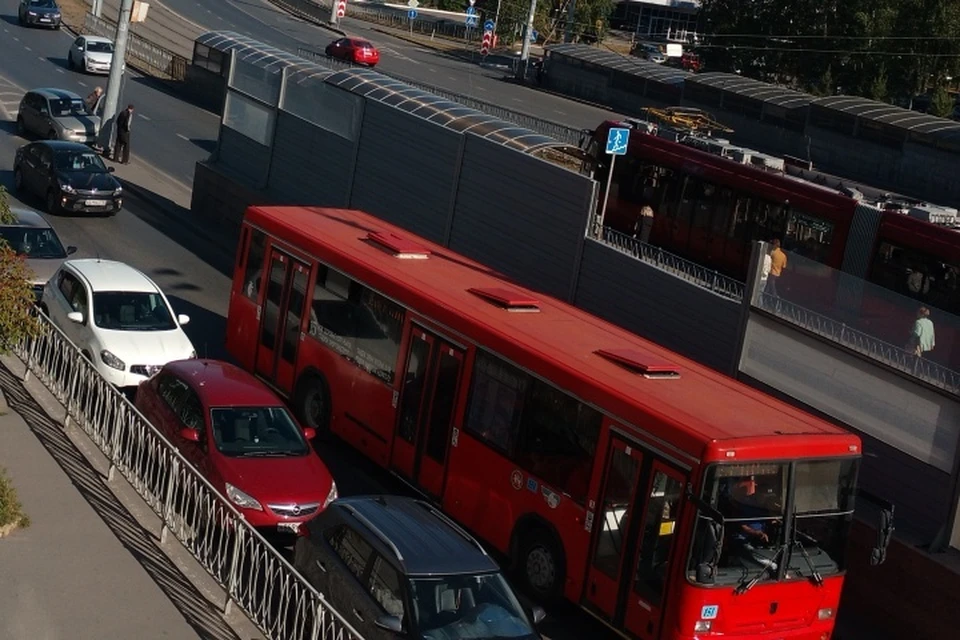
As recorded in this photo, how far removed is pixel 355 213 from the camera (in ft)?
69.1

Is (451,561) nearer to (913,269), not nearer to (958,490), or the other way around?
(958,490)

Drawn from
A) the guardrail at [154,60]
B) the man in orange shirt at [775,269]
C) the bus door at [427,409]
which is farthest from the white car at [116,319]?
the guardrail at [154,60]

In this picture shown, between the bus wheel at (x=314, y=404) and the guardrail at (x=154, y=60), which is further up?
the guardrail at (x=154, y=60)

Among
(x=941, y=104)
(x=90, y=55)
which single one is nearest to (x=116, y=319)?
(x=90, y=55)

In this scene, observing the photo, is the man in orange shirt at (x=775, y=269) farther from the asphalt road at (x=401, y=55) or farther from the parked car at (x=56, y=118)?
the asphalt road at (x=401, y=55)

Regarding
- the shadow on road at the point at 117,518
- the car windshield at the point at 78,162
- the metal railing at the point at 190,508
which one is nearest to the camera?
the metal railing at the point at 190,508

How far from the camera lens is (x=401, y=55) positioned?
237 ft

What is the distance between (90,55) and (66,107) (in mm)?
15012

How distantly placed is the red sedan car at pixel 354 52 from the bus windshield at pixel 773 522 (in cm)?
5090

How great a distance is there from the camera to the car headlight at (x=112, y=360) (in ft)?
57.1

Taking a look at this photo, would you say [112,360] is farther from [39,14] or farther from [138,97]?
[39,14]

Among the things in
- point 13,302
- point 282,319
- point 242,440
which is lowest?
point 242,440

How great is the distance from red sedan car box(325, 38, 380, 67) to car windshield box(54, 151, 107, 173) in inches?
1253

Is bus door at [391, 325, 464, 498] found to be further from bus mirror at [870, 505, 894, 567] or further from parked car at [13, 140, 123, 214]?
parked car at [13, 140, 123, 214]
